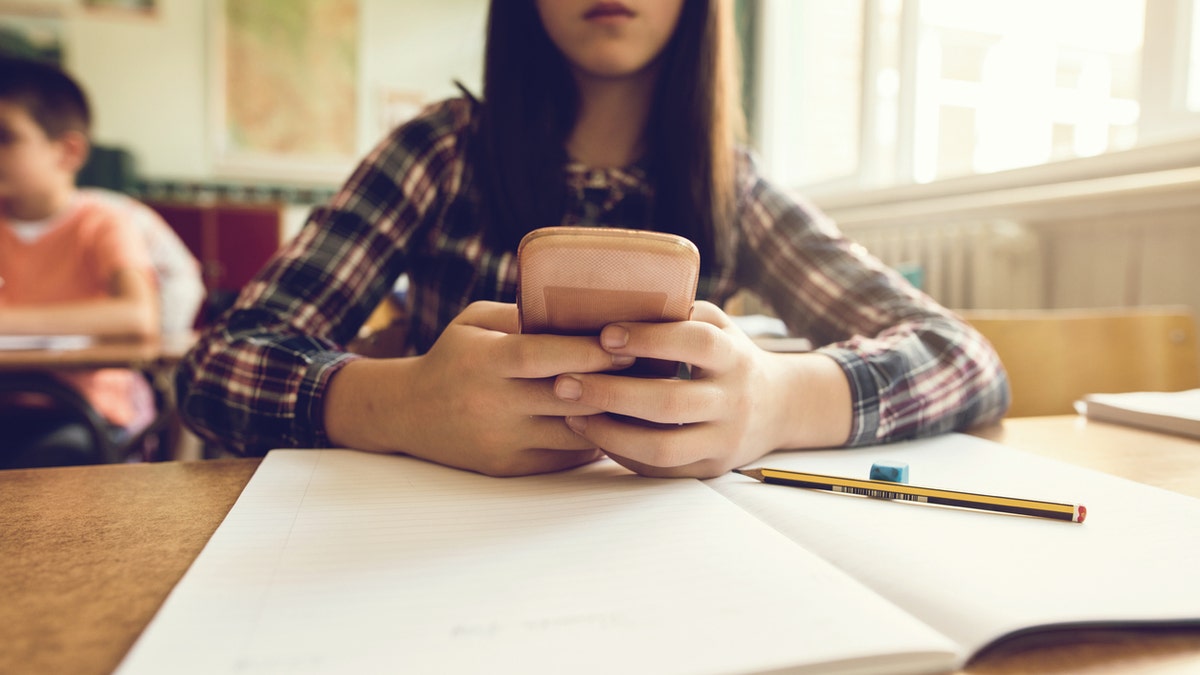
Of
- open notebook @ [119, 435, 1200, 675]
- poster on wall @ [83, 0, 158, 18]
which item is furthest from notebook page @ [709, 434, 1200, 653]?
poster on wall @ [83, 0, 158, 18]

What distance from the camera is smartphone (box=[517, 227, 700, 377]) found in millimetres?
357

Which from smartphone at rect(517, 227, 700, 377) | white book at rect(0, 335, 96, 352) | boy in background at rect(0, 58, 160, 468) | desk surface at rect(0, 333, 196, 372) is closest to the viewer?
smartphone at rect(517, 227, 700, 377)

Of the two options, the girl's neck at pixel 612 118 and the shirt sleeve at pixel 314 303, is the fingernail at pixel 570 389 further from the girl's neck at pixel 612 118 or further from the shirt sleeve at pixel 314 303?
the girl's neck at pixel 612 118

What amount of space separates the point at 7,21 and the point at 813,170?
3.95 m

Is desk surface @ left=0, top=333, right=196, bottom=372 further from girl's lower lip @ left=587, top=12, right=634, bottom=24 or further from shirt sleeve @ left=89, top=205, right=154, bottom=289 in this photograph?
girl's lower lip @ left=587, top=12, right=634, bottom=24

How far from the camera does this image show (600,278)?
1.22ft

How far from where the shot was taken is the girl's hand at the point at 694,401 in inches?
16.3

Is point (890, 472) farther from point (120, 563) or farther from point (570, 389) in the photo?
point (120, 563)

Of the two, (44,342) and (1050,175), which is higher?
(1050,175)

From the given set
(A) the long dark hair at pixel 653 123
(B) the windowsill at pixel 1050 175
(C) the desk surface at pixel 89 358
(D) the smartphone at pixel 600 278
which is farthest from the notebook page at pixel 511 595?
(B) the windowsill at pixel 1050 175

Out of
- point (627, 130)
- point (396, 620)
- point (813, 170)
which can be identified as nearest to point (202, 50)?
point (813, 170)

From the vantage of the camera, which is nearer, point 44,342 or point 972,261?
point 44,342

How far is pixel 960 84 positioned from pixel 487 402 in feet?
7.27

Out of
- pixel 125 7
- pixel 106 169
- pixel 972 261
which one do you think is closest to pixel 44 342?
pixel 972 261
